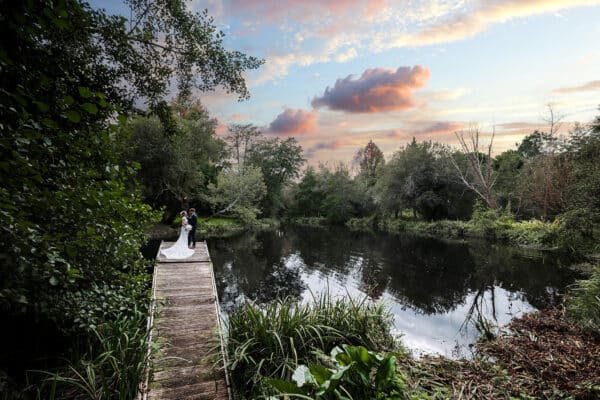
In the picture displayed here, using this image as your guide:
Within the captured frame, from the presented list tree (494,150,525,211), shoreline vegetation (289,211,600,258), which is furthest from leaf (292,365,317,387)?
tree (494,150,525,211)

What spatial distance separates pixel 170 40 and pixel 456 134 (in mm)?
26951

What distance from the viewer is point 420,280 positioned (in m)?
11.4

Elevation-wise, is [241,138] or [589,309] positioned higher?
[241,138]

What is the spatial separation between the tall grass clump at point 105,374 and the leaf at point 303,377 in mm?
1767

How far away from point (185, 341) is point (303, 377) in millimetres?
2395

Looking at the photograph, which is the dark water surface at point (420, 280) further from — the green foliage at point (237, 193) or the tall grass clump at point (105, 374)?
the green foliage at point (237, 193)

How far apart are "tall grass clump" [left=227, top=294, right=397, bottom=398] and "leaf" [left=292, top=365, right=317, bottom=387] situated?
61 centimetres

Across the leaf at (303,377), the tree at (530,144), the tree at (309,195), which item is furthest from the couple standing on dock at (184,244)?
the tree at (530,144)

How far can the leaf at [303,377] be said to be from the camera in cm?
250

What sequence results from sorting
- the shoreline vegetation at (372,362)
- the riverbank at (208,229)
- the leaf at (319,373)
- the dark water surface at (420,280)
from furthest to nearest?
the riverbank at (208,229), the dark water surface at (420,280), the shoreline vegetation at (372,362), the leaf at (319,373)

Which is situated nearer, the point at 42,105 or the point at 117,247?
the point at 42,105

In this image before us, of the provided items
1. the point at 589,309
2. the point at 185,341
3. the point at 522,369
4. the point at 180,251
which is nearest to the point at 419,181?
the point at 589,309

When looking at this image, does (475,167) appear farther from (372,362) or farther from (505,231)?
(372,362)

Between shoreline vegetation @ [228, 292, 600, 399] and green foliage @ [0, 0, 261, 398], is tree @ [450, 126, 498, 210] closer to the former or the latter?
shoreline vegetation @ [228, 292, 600, 399]
